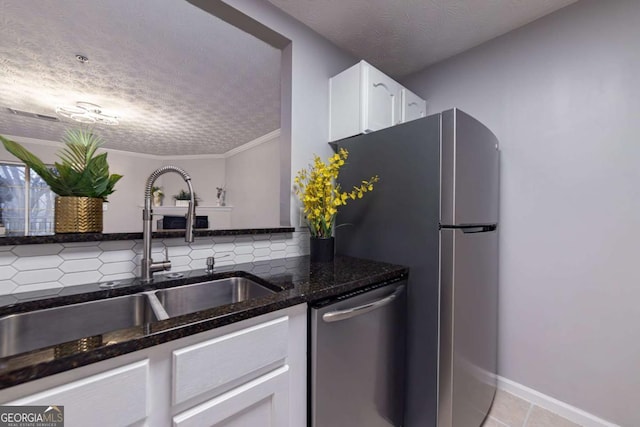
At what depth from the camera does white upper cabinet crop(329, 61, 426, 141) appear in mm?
1573

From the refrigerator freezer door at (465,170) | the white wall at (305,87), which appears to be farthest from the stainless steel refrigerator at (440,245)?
the white wall at (305,87)

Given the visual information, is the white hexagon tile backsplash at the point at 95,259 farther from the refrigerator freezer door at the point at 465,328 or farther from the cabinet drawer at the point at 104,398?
the refrigerator freezer door at the point at 465,328

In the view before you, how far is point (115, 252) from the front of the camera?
102 centimetres

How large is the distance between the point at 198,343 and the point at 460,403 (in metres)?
1.22

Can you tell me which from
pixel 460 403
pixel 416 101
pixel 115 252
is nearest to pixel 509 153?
pixel 416 101

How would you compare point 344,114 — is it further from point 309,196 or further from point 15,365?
point 15,365

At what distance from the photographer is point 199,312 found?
714 mm

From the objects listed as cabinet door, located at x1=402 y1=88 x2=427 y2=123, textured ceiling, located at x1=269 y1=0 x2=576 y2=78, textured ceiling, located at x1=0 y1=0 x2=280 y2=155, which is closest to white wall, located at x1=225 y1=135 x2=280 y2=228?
textured ceiling, located at x1=0 y1=0 x2=280 y2=155

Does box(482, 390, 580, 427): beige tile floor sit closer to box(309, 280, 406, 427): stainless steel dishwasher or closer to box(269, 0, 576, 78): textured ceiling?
box(309, 280, 406, 427): stainless steel dishwasher

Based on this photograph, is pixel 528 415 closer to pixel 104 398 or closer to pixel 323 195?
pixel 323 195

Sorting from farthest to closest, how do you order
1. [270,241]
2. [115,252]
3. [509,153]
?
[509,153], [270,241], [115,252]

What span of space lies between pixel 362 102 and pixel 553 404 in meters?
2.12

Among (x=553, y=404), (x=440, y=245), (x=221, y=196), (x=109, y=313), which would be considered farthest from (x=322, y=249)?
(x=221, y=196)

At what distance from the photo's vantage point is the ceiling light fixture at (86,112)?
310 cm
